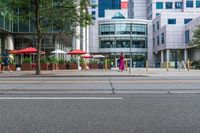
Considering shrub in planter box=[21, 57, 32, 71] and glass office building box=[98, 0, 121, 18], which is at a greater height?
glass office building box=[98, 0, 121, 18]

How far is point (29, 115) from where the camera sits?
748 cm

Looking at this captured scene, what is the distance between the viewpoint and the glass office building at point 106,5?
136750mm

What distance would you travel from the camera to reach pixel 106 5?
139 metres

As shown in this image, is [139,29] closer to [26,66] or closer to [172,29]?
[172,29]

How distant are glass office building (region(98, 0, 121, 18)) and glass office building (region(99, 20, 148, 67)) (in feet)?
113

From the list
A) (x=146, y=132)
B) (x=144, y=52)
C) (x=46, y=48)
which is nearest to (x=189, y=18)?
(x=144, y=52)

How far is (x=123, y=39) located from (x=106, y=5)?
42.0 m

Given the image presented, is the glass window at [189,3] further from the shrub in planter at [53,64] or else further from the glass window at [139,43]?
the shrub in planter at [53,64]

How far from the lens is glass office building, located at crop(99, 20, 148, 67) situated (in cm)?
10044

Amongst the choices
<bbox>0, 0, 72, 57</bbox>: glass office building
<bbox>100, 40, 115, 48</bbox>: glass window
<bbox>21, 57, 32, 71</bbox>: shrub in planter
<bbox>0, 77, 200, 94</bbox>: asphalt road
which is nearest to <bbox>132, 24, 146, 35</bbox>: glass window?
<bbox>100, 40, 115, 48</bbox>: glass window

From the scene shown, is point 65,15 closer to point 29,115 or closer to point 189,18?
point 29,115

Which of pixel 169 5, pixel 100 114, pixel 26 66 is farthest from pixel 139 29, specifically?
pixel 100 114

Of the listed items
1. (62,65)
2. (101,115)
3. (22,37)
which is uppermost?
(22,37)

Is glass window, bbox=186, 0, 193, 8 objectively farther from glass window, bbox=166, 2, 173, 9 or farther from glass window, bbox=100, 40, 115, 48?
glass window, bbox=100, 40, 115, 48
